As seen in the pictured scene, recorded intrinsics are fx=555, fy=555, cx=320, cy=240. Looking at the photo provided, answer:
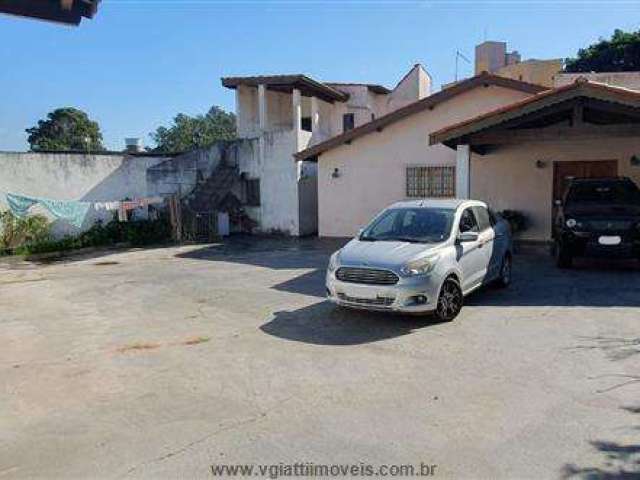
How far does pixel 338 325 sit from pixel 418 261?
1.41 m

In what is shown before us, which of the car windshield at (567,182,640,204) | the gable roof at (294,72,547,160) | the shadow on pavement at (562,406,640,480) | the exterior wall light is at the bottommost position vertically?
the shadow on pavement at (562,406,640,480)

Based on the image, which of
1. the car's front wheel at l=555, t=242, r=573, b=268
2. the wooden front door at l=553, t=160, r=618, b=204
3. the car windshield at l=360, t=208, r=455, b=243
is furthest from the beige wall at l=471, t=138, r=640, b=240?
the car windshield at l=360, t=208, r=455, b=243

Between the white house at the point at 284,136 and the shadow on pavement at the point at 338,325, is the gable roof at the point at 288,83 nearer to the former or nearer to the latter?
the white house at the point at 284,136

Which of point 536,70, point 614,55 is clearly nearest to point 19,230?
point 536,70

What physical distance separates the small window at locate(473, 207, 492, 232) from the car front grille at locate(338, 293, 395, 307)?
9.04 feet

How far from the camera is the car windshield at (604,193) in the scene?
11.5 m

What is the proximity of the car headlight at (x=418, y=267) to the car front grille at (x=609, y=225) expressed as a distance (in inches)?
203

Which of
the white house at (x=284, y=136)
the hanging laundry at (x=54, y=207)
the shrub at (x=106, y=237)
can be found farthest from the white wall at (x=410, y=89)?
the hanging laundry at (x=54, y=207)

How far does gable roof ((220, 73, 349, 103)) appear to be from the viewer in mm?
21812

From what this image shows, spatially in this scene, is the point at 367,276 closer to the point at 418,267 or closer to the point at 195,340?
the point at 418,267

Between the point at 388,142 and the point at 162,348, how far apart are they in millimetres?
12782

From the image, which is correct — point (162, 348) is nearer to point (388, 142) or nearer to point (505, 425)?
point (505, 425)

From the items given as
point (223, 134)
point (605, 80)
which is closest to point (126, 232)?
point (605, 80)

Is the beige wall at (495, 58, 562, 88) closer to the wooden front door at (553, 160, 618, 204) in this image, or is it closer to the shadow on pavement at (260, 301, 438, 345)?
the wooden front door at (553, 160, 618, 204)
